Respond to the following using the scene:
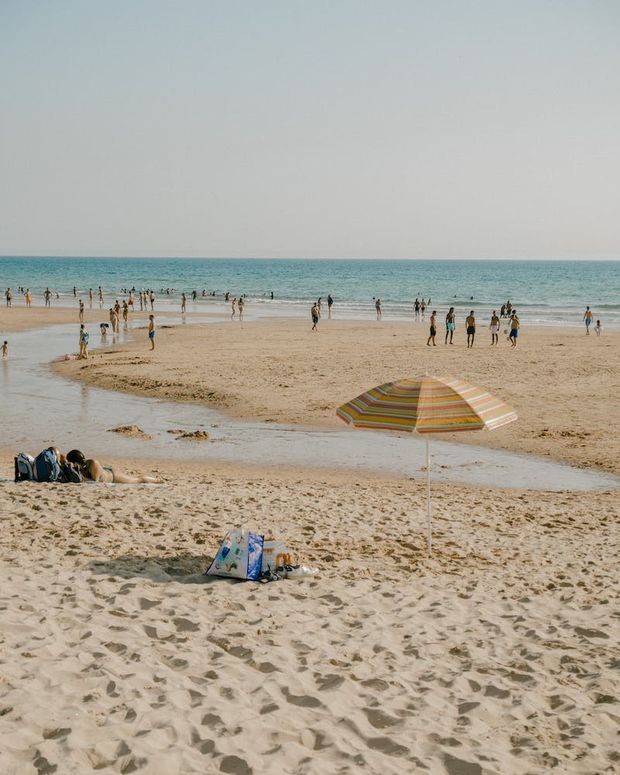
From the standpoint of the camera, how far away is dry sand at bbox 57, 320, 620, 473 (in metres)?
Result: 19.5

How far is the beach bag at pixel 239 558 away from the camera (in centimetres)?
871

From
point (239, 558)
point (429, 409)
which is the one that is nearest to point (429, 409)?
point (429, 409)

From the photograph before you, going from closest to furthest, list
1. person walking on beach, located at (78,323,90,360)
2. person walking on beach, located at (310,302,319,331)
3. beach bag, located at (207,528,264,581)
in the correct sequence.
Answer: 1. beach bag, located at (207,528,264,581)
2. person walking on beach, located at (78,323,90,360)
3. person walking on beach, located at (310,302,319,331)

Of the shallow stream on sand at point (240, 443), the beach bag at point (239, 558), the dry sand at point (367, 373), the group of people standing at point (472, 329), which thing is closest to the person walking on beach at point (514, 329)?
the group of people standing at point (472, 329)

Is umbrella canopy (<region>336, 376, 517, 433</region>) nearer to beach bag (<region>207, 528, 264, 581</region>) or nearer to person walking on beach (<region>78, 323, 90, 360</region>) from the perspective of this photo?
beach bag (<region>207, 528, 264, 581</region>)

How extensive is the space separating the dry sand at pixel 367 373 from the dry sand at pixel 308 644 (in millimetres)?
7828

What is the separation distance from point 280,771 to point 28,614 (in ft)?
10.7

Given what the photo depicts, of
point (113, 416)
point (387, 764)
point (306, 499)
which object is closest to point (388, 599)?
point (387, 764)

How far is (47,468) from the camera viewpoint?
12.7m

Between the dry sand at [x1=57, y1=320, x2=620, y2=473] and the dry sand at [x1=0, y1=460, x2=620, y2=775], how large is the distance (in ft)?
25.7

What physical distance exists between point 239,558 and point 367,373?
19341 millimetres

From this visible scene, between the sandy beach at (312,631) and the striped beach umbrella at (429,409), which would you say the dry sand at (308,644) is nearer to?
the sandy beach at (312,631)

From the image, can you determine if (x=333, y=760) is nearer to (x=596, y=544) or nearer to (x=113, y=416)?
(x=596, y=544)

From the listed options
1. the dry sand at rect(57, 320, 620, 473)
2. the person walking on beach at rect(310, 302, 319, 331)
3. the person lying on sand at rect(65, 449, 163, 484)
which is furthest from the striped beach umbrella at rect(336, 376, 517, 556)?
the person walking on beach at rect(310, 302, 319, 331)
